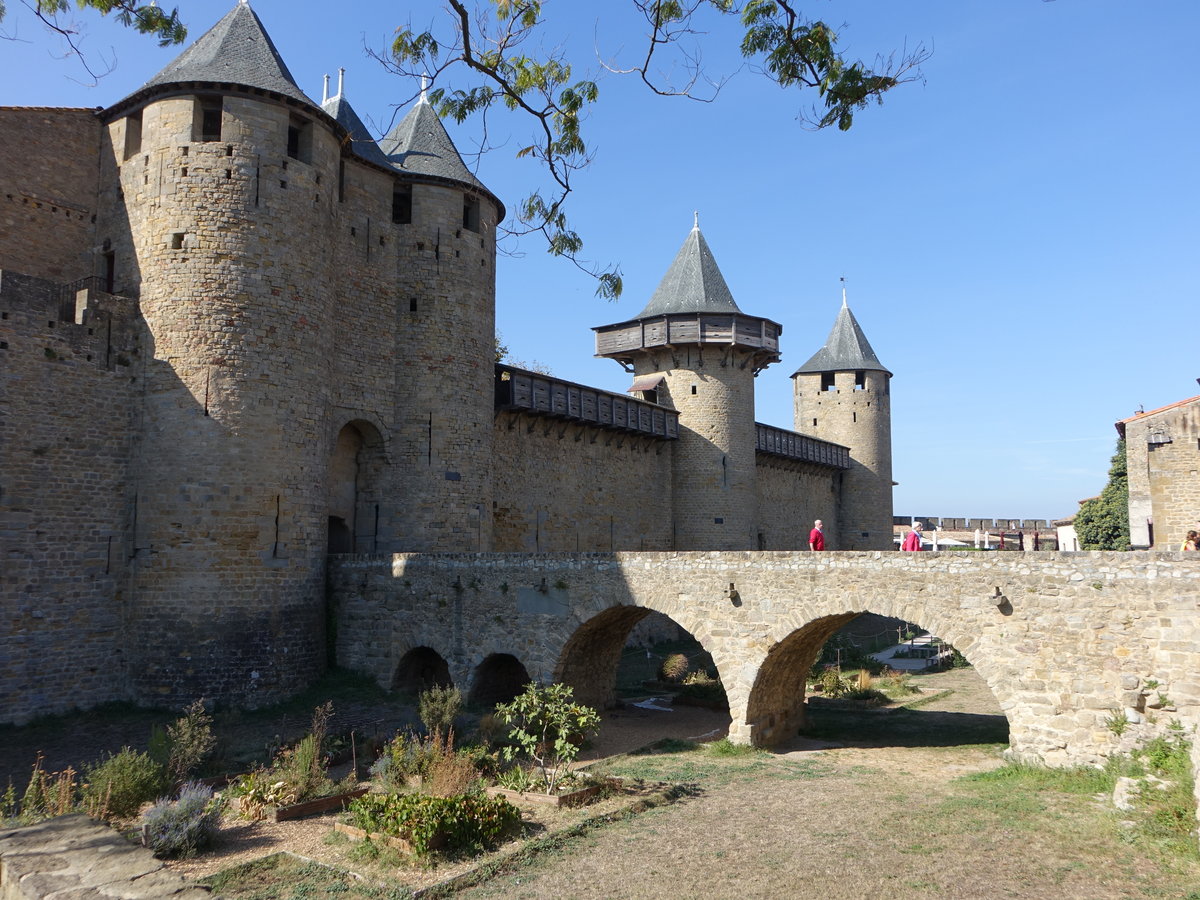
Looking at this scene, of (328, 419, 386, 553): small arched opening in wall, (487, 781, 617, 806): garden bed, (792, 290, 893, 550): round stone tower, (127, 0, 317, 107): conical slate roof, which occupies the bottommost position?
(487, 781, 617, 806): garden bed

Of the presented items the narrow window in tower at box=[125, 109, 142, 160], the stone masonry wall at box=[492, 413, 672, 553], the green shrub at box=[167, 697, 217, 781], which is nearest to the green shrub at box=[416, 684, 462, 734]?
the green shrub at box=[167, 697, 217, 781]

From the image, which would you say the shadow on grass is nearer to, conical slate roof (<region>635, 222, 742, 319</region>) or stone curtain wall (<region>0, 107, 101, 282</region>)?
conical slate roof (<region>635, 222, 742, 319</region>)

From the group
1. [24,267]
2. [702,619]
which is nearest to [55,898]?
[702,619]

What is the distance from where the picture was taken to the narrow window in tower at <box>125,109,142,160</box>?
16203 mm

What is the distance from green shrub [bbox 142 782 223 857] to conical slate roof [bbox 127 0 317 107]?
12.0m

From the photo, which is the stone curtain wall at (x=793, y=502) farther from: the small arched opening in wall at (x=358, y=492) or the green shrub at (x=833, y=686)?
the small arched opening in wall at (x=358, y=492)

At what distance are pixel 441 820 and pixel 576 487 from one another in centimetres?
1553

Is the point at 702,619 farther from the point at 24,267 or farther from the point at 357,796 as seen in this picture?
the point at 24,267

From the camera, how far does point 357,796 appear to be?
10.5 meters

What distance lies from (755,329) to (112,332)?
17387 mm

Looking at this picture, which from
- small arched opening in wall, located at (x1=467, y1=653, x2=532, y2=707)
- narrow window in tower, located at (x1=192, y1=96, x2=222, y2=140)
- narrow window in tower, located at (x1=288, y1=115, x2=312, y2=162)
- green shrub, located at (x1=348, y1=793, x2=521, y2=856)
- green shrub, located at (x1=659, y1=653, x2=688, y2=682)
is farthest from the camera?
green shrub, located at (x1=659, y1=653, x2=688, y2=682)

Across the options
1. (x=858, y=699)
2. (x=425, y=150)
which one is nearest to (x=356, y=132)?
(x=425, y=150)

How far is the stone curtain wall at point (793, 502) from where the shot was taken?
31.0 metres

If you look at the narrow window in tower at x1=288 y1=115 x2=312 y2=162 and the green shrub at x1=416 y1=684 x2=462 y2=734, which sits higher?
the narrow window in tower at x1=288 y1=115 x2=312 y2=162
